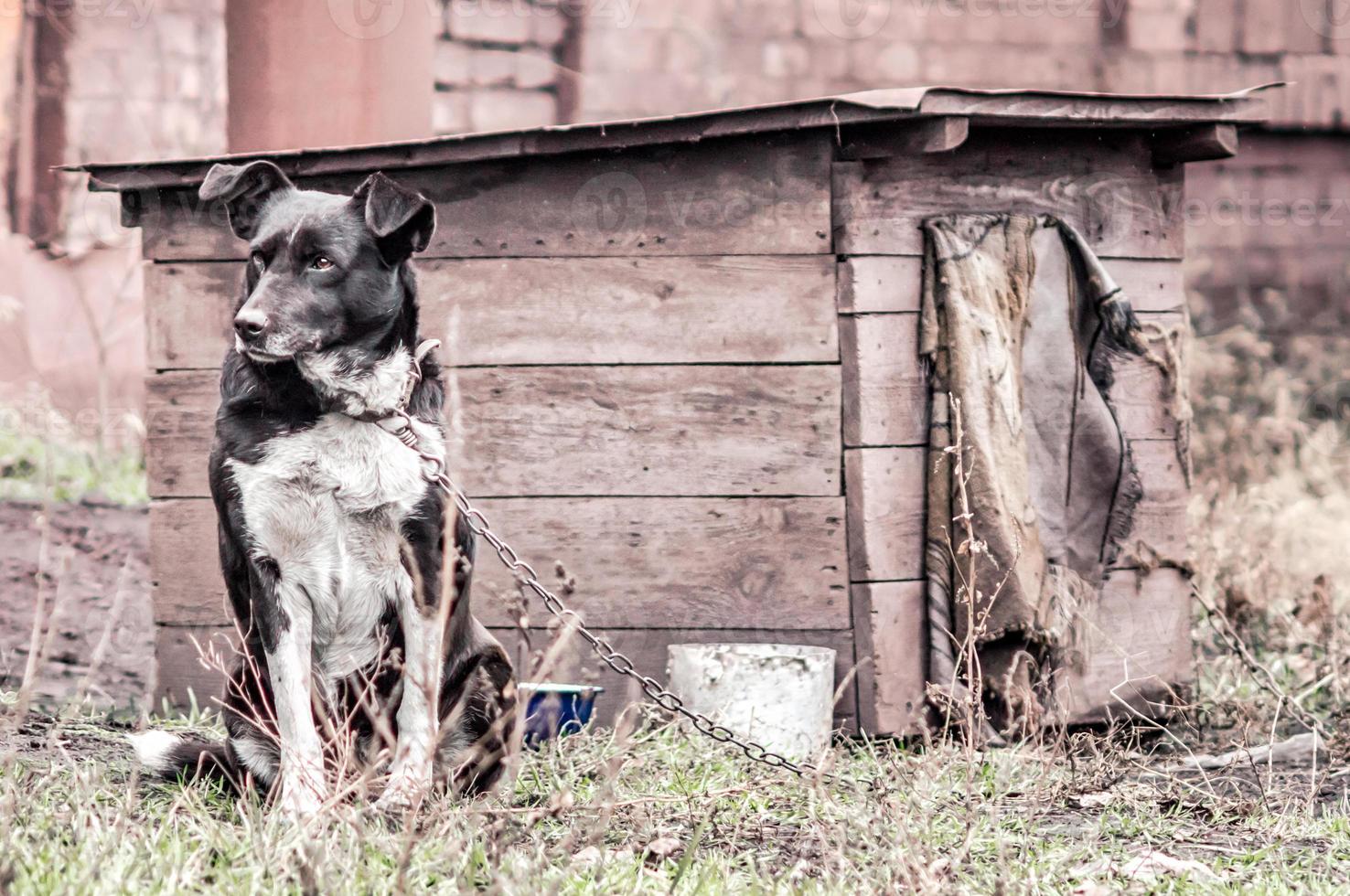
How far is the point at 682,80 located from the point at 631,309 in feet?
18.2

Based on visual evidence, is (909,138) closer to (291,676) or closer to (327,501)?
(327,501)

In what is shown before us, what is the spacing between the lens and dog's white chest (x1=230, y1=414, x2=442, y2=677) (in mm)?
3041

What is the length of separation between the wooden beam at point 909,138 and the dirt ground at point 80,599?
259 cm

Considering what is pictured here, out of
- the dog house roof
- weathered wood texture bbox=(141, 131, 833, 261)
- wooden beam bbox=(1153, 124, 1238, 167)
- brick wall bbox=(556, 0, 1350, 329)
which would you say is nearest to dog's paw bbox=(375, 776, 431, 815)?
weathered wood texture bbox=(141, 131, 833, 261)

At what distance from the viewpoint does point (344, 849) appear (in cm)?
270

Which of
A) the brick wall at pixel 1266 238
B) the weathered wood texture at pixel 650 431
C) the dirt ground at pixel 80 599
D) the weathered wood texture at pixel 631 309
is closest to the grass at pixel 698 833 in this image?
the weathered wood texture at pixel 650 431

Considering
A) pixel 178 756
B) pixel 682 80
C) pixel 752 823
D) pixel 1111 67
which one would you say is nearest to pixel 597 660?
pixel 752 823

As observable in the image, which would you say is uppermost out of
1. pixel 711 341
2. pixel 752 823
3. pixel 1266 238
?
pixel 1266 238

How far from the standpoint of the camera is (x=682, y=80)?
9.40 meters

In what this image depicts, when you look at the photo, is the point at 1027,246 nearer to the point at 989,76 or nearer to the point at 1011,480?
the point at 1011,480

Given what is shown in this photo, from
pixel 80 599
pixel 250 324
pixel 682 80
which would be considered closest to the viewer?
pixel 250 324

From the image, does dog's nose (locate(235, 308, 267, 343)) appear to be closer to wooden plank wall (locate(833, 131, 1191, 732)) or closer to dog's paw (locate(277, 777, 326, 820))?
dog's paw (locate(277, 777, 326, 820))

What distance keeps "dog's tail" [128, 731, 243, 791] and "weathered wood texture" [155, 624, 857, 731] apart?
0.67 m

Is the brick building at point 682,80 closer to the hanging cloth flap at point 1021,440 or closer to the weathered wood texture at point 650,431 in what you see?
the weathered wood texture at point 650,431
